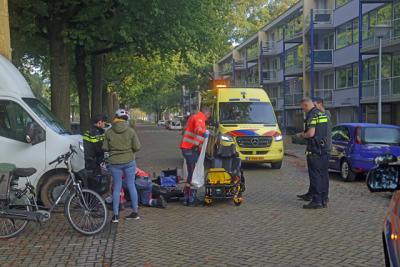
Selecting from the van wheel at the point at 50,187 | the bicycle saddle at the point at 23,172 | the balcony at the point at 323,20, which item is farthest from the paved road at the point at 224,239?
the balcony at the point at 323,20

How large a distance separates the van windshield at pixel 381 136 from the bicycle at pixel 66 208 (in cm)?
786

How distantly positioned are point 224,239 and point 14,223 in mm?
2919

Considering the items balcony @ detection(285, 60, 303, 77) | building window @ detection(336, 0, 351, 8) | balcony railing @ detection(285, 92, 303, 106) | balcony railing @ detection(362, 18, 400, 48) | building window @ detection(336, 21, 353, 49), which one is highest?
building window @ detection(336, 0, 351, 8)

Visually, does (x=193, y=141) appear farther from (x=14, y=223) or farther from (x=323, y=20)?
(x=323, y=20)

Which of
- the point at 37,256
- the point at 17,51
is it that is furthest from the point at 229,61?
the point at 37,256

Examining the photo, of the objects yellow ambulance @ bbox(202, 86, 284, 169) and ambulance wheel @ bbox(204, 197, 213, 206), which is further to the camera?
yellow ambulance @ bbox(202, 86, 284, 169)

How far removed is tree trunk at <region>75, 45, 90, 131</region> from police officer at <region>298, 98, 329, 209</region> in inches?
578

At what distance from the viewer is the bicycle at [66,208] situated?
7.52 metres

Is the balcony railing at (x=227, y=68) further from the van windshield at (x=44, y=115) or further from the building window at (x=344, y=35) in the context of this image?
the van windshield at (x=44, y=115)

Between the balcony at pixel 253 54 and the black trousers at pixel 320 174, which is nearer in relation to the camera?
the black trousers at pixel 320 174

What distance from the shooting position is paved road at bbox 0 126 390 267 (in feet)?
20.9

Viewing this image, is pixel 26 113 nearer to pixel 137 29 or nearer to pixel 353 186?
pixel 353 186

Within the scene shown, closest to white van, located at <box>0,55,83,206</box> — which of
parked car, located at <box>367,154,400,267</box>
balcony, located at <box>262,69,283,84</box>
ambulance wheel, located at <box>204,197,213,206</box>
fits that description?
ambulance wheel, located at <box>204,197,213,206</box>

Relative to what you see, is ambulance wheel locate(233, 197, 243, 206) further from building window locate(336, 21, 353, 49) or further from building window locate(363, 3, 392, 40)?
building window locate(336, 21, 353, 49)
